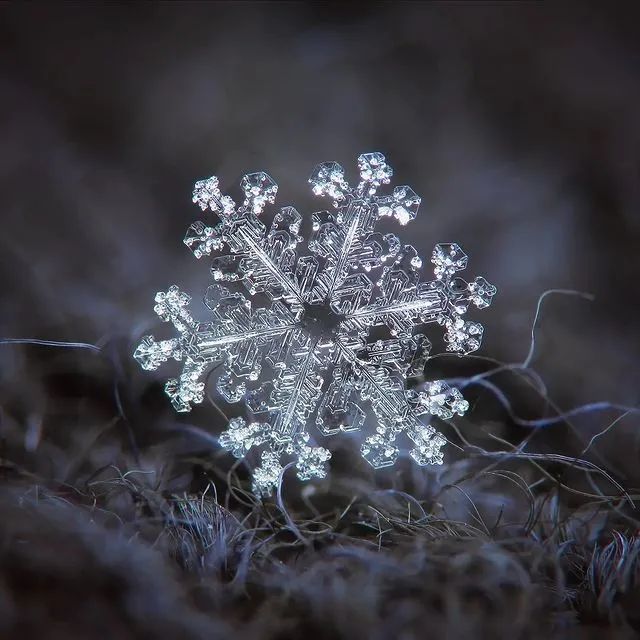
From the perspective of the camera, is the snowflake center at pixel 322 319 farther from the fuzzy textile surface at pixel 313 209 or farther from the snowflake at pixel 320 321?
the fuzzy textile surface at pixel 313 209

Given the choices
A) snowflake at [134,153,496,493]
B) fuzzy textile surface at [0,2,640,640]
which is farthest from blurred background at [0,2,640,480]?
snowflake at [134,153,496,493]

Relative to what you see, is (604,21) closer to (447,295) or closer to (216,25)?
(447,295)

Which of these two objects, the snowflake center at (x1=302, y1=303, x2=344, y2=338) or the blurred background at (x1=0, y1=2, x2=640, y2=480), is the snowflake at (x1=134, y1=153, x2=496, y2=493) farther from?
the blurred background at (x1=0, y1=2, x2=640, y2=480)

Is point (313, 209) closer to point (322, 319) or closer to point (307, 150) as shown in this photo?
point (307, 150)

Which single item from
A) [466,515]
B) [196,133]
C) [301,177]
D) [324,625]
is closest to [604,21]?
[301,177]

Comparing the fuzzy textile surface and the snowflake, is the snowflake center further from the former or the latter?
the fuzzy textile surface

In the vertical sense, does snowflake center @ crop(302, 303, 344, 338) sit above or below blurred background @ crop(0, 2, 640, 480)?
below
